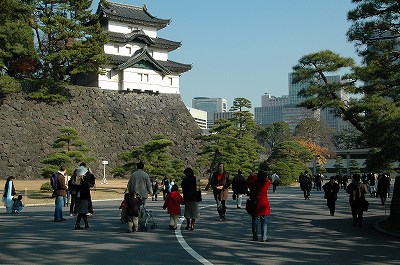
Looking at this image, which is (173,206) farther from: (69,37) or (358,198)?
(69,37)

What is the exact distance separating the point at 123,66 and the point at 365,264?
4288 cm

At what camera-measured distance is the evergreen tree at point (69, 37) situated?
39.5 m

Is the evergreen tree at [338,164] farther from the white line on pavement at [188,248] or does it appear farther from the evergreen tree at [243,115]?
the white line on pavement at [188,248]

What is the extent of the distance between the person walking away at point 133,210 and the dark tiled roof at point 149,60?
38.0 meters

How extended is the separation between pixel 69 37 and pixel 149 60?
1170cm

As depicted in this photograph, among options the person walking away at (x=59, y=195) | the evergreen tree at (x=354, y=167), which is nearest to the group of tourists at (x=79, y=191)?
the person walking away at (x=59, y=195)

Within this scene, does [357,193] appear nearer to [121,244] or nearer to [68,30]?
[121,244]

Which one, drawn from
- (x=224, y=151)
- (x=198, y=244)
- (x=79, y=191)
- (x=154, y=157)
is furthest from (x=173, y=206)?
(x=224, y=151)

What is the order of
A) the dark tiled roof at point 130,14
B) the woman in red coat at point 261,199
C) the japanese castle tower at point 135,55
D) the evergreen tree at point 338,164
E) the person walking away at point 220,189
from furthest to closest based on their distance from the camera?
the evergreen tree at point 338,164 < the dark tiled roof at point 130,14 < the japanese castle tower at point 135,55 < the person walking away at point 220,189 < the woman in red coat at point 261,199

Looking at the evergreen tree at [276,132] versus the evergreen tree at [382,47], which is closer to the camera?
the evergreen tree at [382,47]

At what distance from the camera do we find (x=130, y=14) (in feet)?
175

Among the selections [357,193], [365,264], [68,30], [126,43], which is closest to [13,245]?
[365,264]

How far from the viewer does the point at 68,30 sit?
133 feet

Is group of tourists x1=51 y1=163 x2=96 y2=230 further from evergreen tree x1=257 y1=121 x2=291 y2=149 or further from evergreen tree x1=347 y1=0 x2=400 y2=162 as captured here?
evergreen tree x1=257 y1=121 x2=291 y2=149
